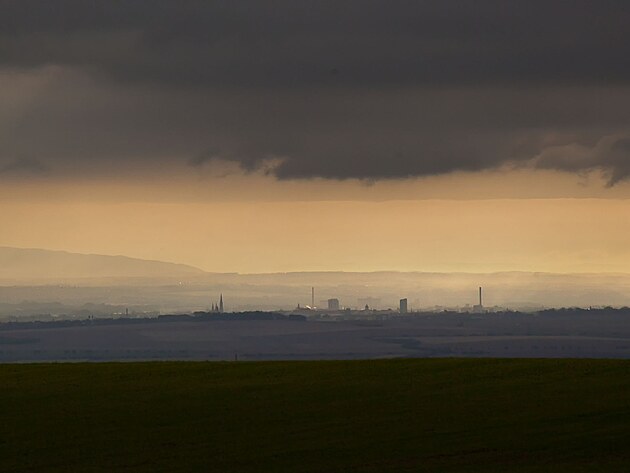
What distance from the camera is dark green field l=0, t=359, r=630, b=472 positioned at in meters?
46.9

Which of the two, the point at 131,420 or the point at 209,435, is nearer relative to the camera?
the point at 209,435

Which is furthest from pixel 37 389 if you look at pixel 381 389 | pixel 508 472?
pixel 508 472

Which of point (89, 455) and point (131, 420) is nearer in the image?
point (89, 455)

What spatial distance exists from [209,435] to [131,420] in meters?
5.06

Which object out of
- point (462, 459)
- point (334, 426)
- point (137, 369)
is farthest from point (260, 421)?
point (137, 369)

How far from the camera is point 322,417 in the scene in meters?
56.7

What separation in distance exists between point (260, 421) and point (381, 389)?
10.1m

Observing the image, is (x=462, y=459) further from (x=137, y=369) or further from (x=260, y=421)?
(x=137, y=369)

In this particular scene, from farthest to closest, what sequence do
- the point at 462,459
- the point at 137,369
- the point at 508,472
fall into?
the point at 137,369 → the point at 462,459 → the point at 508,472

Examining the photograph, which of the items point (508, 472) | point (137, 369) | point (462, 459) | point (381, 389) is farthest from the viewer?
point (137, 369)

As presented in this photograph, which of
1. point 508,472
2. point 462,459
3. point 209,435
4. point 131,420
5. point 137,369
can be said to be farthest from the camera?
point 137,369

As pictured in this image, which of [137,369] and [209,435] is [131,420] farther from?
[137,369]

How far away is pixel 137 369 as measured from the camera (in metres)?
76.8

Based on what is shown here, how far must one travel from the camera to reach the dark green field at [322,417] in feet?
154
